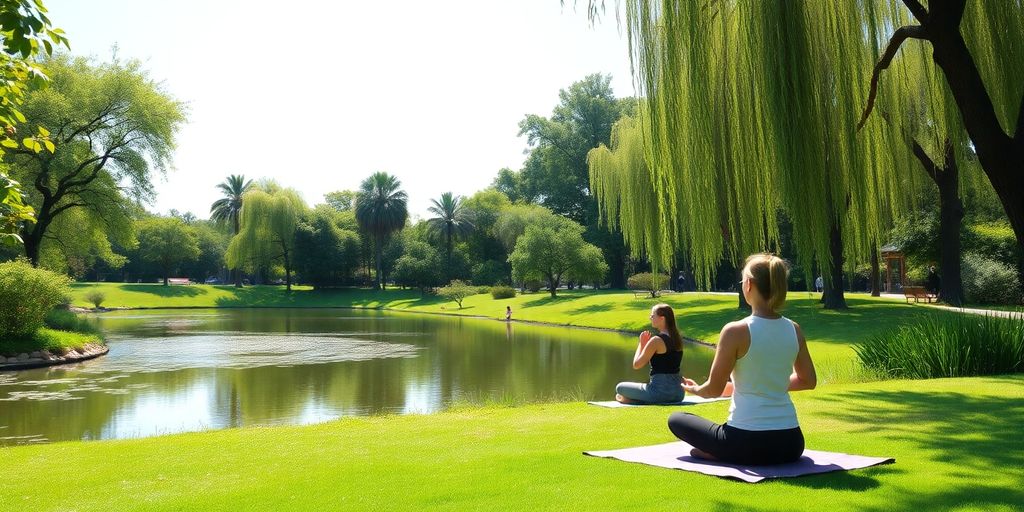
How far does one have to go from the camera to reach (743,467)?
4445mm

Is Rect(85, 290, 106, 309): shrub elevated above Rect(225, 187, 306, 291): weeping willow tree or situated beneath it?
situated beneath

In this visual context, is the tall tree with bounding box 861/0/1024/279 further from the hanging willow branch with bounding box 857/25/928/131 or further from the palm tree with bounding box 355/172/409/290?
the palm tree with bounding box 355/172/409/290

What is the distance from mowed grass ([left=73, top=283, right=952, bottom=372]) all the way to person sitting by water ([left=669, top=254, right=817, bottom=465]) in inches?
325

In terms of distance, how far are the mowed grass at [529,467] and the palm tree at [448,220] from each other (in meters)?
59.4

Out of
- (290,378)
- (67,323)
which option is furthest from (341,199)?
(290,378)

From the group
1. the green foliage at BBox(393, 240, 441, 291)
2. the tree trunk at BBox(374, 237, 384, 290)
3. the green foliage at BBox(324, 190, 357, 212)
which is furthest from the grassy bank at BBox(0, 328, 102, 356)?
the green foliage at BBox(324, 190, 357, 212)

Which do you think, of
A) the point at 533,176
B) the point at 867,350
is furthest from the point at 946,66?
the point at 533,176

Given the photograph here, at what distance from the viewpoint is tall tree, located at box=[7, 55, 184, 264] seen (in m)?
27.1

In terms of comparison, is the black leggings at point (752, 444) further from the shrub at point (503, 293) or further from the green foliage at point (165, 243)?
the green foliage at point (165, 243)

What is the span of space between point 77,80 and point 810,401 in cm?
2942

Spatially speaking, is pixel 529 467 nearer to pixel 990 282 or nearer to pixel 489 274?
pixel 990 282

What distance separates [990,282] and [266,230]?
2174 inches

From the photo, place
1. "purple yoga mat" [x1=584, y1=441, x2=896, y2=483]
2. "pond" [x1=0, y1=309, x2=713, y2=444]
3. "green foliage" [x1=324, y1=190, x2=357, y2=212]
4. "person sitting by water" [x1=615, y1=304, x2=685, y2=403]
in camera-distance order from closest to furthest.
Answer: "purple yoga mat" [x1=584, y1=441, x2=896, y2=483], "person sitting by water" [x1=615, y1=304, x2=685, y2=403], "pond" [x1=0, y1=309, x2=713, y2=444], "green foliage" [x1=324, y1=190, x2=357, y2=212]

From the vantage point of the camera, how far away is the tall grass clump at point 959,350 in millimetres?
10672
